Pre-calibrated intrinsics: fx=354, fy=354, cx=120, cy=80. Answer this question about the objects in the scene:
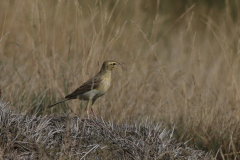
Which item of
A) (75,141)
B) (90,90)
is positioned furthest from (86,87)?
(75,141)

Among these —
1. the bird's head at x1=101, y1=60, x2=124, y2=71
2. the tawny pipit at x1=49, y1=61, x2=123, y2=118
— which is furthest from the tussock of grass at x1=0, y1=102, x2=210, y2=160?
the bird's head at x1=101, y1=60, x2=124, y2=71

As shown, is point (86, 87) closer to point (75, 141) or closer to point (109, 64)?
point (109, 64)

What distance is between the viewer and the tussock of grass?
2.90 meters

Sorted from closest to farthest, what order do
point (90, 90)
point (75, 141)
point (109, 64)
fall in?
1. point (75, 141)
2. point (90, 90)
3. point (109, 64)

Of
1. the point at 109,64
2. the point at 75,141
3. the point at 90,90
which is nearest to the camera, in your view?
the point at 75,141

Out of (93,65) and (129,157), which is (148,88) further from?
(129,157)

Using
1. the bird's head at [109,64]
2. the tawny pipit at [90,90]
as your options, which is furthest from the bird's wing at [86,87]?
the bird's head at [109,64]

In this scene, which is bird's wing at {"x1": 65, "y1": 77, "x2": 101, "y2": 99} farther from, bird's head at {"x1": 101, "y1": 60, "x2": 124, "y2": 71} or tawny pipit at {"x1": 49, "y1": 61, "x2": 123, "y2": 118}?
bird's head at {"x1": 101, "y1": 60, "x2": 124, "y2": 71}

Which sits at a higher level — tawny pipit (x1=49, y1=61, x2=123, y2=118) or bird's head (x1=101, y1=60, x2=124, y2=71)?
bird's head (x1=101, y1=60, x2=124, y2=71)

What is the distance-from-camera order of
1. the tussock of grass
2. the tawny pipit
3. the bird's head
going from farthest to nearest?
the bird's head, the tawny pipit, the tussock of grass

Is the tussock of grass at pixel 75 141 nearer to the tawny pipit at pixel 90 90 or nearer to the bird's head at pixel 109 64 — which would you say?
the tawny pipit at pixel 90 90

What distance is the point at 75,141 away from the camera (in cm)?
A: 307

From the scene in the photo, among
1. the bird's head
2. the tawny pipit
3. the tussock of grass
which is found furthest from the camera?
the bird's head

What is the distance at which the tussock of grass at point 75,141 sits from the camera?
2.90 metres
